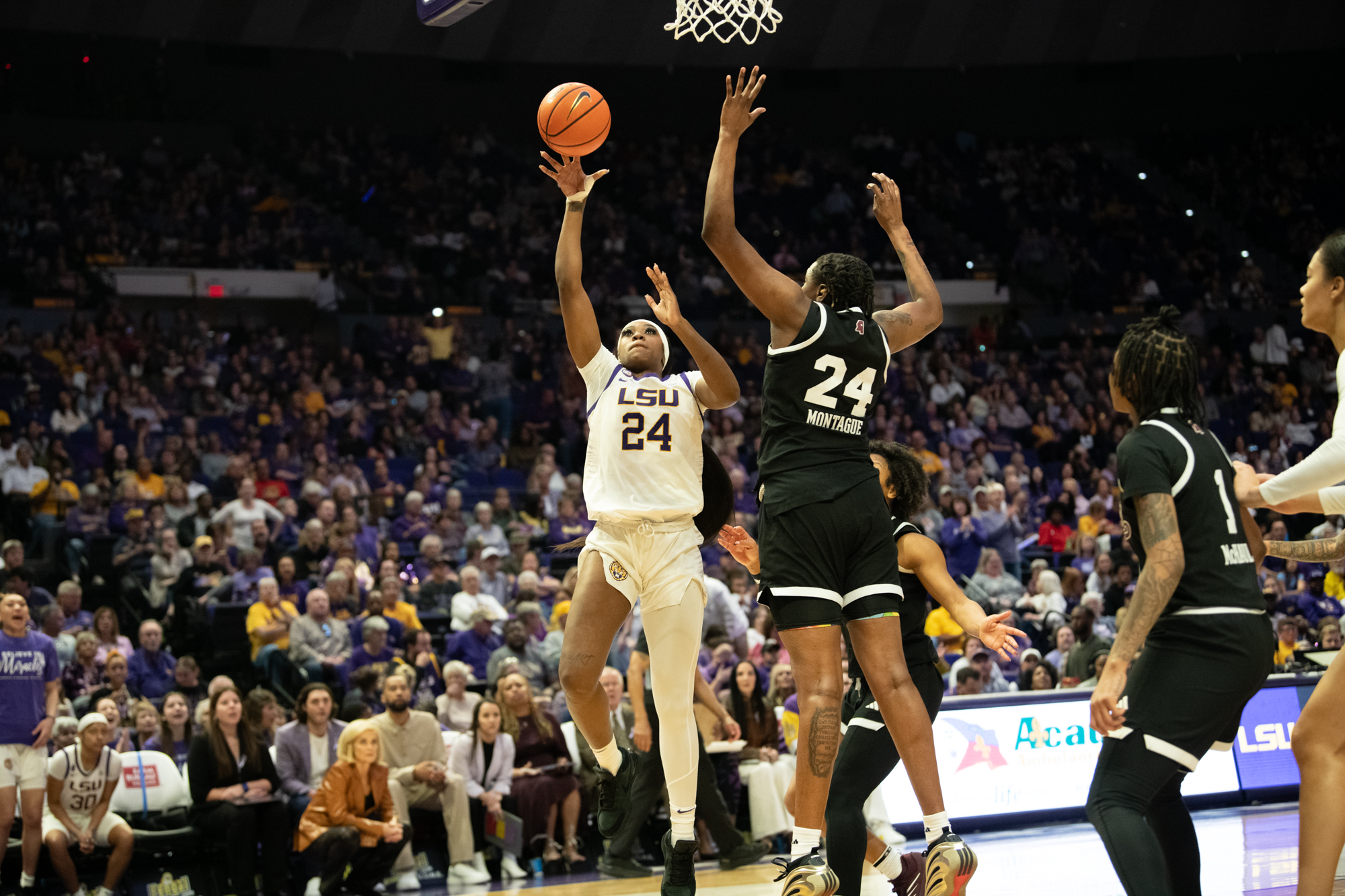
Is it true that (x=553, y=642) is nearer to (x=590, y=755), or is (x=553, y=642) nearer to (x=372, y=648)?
(x=372, y=648)

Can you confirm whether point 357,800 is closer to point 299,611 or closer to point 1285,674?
point 299,611

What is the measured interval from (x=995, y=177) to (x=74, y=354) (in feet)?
59.2

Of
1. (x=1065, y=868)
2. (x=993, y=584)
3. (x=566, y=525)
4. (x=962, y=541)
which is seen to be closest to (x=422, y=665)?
(x=566, y=525)

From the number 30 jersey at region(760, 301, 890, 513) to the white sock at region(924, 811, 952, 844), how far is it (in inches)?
48.3

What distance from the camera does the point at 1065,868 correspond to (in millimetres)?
7980

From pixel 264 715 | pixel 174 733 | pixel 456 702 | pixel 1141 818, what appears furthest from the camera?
pixel 456 702

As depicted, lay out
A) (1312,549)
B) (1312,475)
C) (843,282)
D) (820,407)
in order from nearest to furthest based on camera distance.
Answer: (1312,475) → (1312,549) → (820,407) → (843,282)

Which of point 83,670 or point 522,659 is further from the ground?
point 83,670

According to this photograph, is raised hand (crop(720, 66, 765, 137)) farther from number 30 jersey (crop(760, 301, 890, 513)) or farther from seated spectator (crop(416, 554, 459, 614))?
seated spectator (crop(416, 554, 459, 614))

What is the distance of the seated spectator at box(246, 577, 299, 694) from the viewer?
10844 millimetres

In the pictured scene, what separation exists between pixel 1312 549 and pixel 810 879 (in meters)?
2.26

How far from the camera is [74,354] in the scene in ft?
56.4

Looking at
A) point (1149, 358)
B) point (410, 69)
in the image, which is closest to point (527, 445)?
point (410, 69)

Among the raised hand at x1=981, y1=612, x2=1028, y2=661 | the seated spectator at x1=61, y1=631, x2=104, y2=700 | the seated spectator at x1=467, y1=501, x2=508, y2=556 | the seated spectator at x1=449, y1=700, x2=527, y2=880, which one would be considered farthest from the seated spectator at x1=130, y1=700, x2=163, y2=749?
the raised hand at x1=981, y1=612, x2=1028, y2=661
